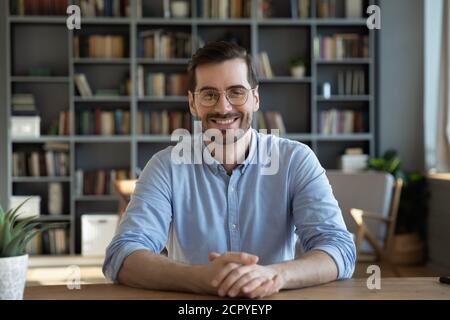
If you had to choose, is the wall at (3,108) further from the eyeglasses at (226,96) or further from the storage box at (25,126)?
the eyeglasses at (226,96)

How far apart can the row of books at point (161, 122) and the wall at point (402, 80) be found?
5.81ft

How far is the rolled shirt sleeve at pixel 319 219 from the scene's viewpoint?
1566 mm

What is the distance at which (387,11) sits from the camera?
6.05 meters

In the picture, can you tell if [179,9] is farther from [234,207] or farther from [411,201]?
[234,207]

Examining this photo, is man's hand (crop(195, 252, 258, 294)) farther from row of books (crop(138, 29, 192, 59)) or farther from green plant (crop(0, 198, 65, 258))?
row of books (crop(138, 29, 192, 59))

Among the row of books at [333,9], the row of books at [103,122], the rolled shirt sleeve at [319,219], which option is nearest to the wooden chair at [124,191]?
the row of books at [103,122]

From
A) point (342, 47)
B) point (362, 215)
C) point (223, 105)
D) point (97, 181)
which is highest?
point (342, 47)

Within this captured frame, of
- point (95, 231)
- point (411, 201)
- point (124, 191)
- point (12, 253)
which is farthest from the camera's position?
point (95, 231)

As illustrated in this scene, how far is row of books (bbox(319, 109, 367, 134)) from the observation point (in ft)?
19.9

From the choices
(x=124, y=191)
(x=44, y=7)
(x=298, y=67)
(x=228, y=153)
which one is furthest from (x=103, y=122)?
(x=228, y=153)

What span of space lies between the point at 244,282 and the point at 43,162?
5.06 metres

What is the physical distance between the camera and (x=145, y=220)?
166cm

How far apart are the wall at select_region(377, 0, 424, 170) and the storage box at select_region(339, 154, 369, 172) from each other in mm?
236
